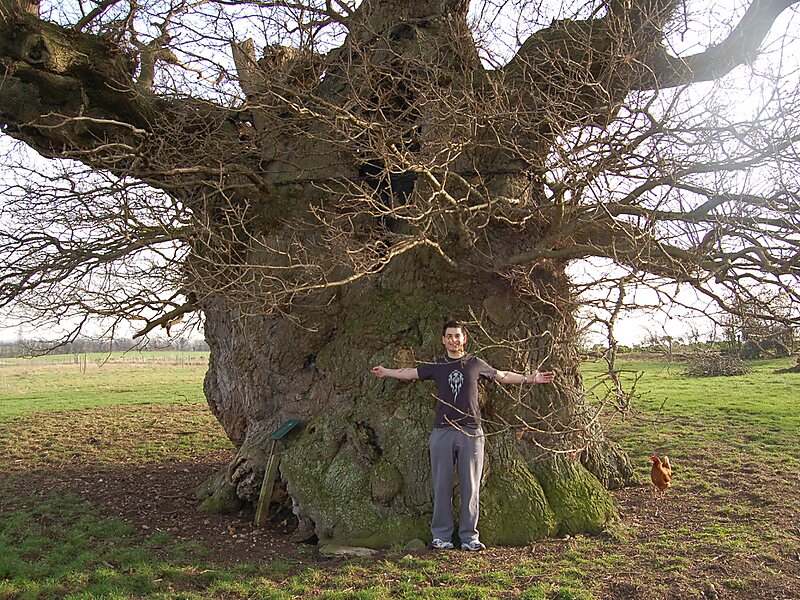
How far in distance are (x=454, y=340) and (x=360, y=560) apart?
1.92m

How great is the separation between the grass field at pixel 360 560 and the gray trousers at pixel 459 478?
235 mm

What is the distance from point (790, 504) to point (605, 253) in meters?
3.38

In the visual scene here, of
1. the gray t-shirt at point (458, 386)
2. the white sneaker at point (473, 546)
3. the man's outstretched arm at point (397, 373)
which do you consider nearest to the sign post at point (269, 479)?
the man's outstretched arm at point (397, 373)

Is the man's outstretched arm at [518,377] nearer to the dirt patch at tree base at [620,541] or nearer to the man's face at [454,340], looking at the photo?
the man's face at [454,340]

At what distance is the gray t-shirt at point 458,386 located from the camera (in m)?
5.53

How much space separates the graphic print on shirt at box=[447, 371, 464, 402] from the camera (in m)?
5.57

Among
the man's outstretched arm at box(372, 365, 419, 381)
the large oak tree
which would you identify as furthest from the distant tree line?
the man's outstretched arm at box(372, 365, 419, 381)

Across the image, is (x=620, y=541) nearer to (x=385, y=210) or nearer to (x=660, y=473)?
(x=660, y=473)

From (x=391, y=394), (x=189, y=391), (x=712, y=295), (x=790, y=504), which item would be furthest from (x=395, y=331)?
(x=189, y=391)

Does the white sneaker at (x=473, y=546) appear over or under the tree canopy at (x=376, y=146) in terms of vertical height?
under

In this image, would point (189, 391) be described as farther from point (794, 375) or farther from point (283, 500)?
point (794, 375)

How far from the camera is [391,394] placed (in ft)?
20.5

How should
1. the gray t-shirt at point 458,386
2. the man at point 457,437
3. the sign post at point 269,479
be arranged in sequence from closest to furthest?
1. the man at point 457,437
2. the gray t-shirt at point 458,386
3. the sign post at point 269,479

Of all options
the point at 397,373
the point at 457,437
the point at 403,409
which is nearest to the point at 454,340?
the point at 397,373
